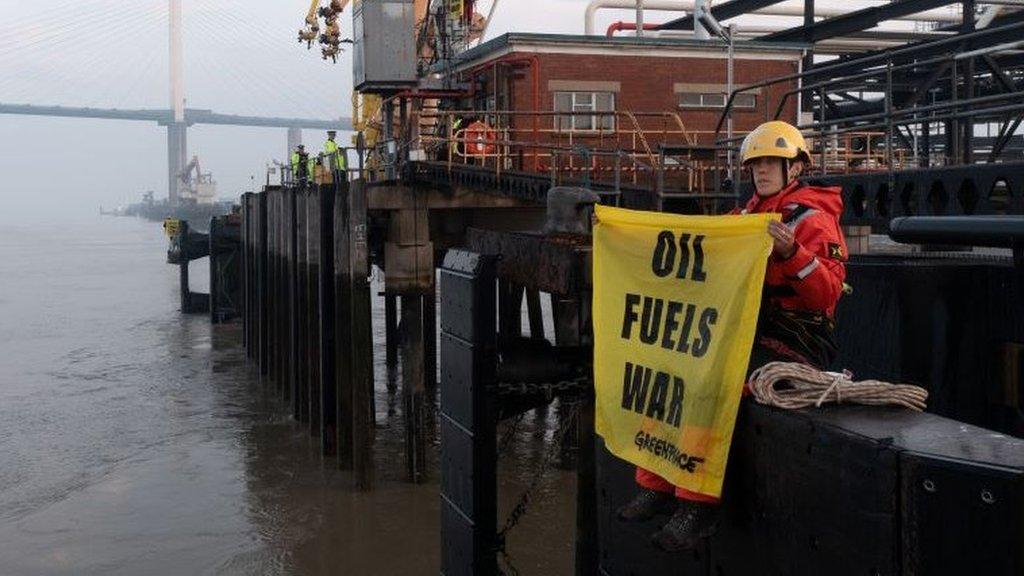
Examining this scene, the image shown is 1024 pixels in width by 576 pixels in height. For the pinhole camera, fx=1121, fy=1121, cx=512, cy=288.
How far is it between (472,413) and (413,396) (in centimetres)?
1047

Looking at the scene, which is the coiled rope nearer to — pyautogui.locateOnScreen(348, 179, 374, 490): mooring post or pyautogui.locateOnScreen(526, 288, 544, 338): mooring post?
pyautogui.locateOnScreen(348, 179, 374, 490): mooring post

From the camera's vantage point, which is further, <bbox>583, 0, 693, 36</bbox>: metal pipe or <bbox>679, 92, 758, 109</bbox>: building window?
<bbox>583, 0, 693, 36</bbox>: metal pipe

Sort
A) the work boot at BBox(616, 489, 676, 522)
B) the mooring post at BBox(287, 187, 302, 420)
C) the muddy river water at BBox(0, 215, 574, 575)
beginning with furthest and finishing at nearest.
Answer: the mooring post at BBox(287, 187, 302, 420)
the muddy river water at BBox(0, 215, 574, 575)
the work boot at BBox(616, 489, 676, 522)

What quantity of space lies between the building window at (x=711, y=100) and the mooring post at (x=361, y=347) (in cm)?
1053

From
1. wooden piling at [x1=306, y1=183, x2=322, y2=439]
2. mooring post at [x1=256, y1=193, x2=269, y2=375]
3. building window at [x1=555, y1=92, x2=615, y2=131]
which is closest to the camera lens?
wooden piling at [x1=306, y1=183, x2=322, y2=439]

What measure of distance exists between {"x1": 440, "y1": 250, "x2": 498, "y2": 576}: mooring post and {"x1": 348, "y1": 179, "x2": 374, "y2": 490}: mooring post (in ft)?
29.8

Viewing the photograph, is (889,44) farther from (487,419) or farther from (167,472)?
(487,419)

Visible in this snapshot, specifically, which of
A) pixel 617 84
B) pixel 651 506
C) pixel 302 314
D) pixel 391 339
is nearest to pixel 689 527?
pixel 651 506

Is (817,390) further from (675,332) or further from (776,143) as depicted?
(776,143)

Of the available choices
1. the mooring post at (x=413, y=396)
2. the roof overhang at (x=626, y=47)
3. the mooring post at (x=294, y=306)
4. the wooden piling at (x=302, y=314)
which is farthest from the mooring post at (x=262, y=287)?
the mooring post at (x=413, y=396)

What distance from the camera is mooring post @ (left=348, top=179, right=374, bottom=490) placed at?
53.6ft

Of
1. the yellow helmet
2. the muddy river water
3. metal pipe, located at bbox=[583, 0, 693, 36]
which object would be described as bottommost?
the muddy river water

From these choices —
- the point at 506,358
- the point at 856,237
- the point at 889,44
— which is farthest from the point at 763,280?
the point at 889,44

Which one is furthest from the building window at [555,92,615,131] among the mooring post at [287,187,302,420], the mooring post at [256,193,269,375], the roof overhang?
the mooring post at [256,193,269,375]
